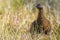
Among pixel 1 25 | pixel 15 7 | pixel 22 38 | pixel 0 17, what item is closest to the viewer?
pixel 22 38

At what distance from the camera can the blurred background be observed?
4879 mm

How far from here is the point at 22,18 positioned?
576 centimetres

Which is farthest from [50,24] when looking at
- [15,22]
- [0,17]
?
[0,17]

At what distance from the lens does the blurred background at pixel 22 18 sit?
16.0 feet

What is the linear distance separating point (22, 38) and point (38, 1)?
2054mm

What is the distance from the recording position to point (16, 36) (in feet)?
15.5

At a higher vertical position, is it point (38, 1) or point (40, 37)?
point (38, 1)

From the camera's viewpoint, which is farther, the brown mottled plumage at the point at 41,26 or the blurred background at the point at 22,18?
the brown mottled plumage at the point at 41,26

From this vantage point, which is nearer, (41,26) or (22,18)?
(41,26)

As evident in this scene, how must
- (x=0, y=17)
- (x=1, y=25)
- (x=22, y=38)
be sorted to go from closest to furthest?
(x=22, y=38), (x=1, y=25), (x=0, y=17)

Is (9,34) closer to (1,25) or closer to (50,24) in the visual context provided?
(1,25)

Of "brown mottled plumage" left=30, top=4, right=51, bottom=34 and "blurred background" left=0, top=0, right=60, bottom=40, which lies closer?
"blurred background" left=0, top=0, right=60, bottom=40

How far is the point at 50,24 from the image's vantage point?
525 cm

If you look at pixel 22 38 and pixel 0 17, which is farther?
pixel 0 17
